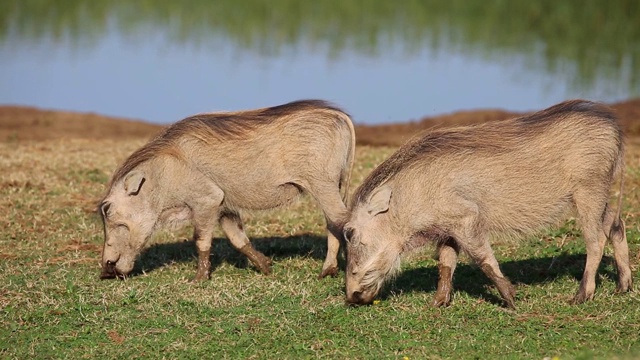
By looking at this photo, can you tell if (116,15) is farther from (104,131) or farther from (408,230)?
(408,230)

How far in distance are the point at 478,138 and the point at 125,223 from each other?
2422 mm

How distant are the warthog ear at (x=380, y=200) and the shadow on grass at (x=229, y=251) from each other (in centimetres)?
122

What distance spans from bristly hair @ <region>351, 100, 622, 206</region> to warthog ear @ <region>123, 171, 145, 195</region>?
1.56m

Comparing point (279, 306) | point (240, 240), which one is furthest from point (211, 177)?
point (279, 306)

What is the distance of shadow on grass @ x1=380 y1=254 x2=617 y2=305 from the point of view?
7078mm

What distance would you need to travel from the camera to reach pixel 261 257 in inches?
303

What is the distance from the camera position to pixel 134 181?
7523mm

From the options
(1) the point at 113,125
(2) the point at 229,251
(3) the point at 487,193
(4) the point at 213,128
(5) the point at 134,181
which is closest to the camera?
(3) the point at 487,193

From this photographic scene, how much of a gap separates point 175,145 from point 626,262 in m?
2.97

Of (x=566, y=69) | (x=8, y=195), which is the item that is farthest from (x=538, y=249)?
(x=566, y=69)

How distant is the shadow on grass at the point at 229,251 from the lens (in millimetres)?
8039

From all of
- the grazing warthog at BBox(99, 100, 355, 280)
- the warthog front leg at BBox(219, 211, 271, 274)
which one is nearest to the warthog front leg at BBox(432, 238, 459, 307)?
the grazing warthog at BBox(99, 100, 355, 280)

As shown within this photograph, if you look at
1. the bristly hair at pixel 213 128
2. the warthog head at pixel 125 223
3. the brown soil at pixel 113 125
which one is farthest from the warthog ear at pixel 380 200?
the brown soil at pixel 113 125

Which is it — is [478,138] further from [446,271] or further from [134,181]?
[134,181]
